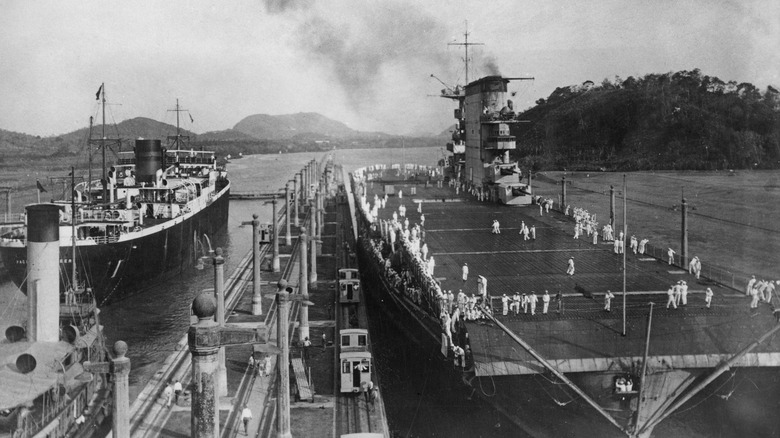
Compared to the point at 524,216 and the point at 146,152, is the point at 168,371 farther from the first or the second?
the point at 146,152

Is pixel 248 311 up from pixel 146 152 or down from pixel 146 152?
down

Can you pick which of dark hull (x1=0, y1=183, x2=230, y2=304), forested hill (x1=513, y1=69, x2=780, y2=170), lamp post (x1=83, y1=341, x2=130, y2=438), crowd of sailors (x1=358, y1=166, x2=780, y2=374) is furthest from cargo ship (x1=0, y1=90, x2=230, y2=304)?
forested hill (x1=513, y1=69, x2=780, y2=170)

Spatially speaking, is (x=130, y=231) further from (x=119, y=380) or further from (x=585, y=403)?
(x=119, y=380)

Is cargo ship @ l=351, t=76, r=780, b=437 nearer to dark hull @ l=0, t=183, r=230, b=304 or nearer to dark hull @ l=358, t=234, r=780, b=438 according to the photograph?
dark hull @ l=358, t=234, r=780, b=438

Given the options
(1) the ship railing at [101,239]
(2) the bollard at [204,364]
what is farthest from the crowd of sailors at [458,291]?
(1) the ship railing at [101,239]

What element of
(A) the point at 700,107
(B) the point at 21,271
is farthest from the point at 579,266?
(A) the point at 700,107

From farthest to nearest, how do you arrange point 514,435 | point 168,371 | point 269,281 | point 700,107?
1. point 700,107
2. point 269,281
3. point 168,371
4. point 514,435
